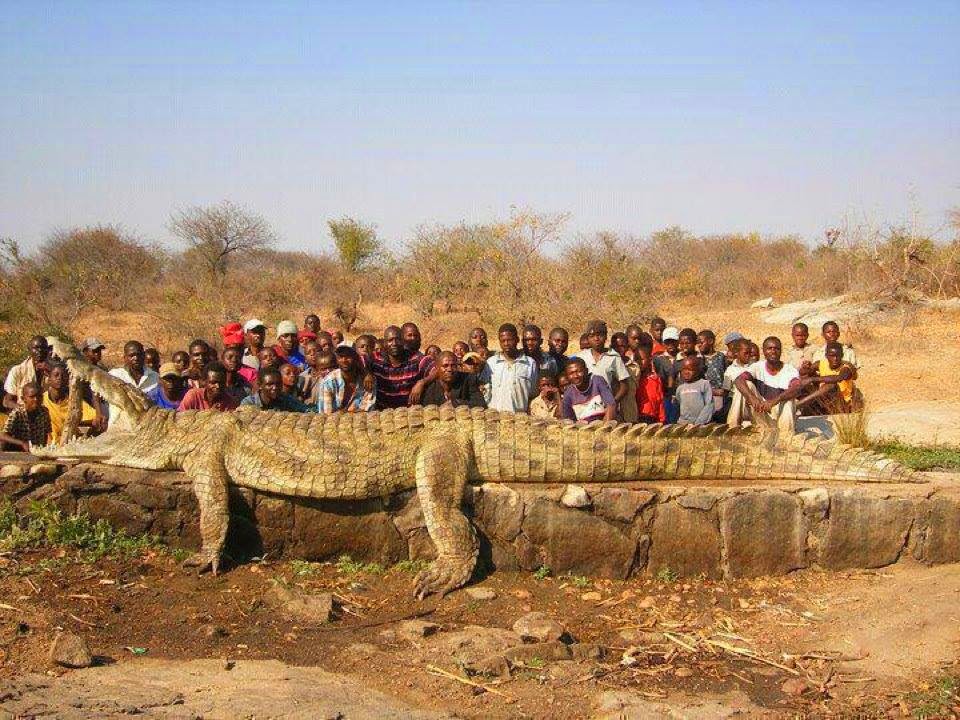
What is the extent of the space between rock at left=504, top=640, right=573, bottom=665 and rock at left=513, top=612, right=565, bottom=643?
0.51ft

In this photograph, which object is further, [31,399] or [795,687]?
[31,399]

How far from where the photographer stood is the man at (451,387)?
6.89m

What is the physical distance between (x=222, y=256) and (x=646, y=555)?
28.5m

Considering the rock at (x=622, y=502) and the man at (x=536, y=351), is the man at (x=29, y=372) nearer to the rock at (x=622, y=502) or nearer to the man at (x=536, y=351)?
the man at (x=536, y=351)

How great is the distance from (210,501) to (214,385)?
43.8 inches

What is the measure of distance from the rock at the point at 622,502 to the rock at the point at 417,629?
4.44 feet

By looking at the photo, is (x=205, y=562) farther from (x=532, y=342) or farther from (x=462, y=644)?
(x=532, y=342)

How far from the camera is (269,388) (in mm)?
6523

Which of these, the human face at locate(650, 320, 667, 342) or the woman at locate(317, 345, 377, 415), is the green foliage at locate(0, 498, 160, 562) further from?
the human face at locate(650, 320, 667, 342)

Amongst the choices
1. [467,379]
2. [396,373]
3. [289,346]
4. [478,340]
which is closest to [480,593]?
[467,379]

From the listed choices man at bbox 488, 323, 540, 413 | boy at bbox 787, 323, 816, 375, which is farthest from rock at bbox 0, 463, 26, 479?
boy at bbox 787, 323, 816, 375

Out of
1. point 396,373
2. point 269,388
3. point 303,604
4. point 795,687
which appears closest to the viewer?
point 795,687

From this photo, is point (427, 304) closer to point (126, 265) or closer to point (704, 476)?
point (126, 265)

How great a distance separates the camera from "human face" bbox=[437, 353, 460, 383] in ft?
22.6
